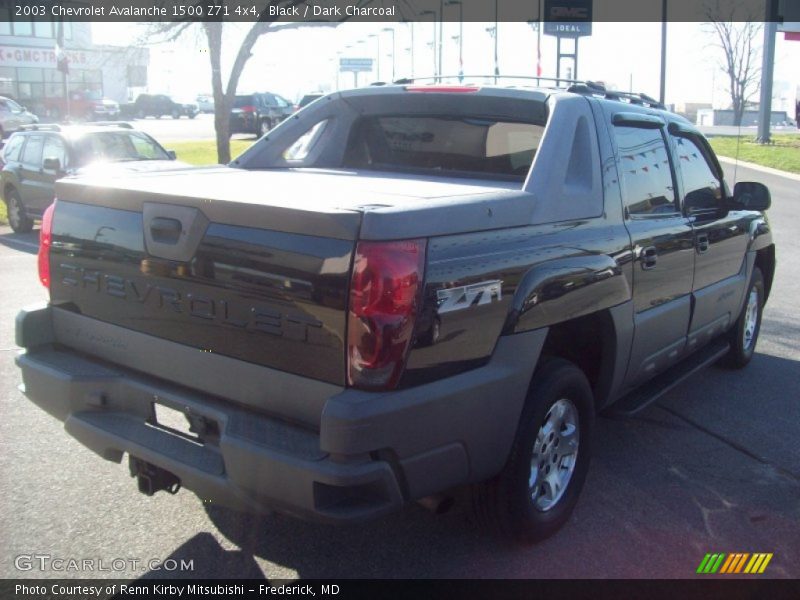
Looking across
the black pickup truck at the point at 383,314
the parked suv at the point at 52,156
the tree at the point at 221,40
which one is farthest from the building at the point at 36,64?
the black pickup truck at the point at 383,314

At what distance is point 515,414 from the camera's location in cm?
352

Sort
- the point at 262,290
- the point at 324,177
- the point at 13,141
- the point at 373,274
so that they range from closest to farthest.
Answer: the point at 373,274
the point at 262,290
the point at 324,177
the point at 13,141

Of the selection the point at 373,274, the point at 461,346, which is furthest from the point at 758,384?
the point at 373,274

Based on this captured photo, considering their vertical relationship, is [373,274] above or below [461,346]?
above

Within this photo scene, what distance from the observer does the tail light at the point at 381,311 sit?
297 centimetres

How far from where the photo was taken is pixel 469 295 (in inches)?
127

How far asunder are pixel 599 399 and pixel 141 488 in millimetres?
2254

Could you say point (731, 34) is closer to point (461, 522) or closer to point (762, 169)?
point (762, 169)

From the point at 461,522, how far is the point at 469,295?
135cm

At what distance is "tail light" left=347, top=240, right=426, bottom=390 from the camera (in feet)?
9.73

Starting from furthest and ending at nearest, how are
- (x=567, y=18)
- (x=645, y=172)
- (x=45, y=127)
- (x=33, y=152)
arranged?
1. (x=567, y=18)
2. (x=45, y=127)
3. (x=33, y=152)
4. (x=645, y=172)

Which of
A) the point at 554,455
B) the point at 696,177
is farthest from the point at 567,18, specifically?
the point at 554,455

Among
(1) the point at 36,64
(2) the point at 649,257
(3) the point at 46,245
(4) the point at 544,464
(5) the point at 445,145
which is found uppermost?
(1) the point at 36,64

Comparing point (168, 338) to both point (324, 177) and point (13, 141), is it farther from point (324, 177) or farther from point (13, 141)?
point (13, 141)
